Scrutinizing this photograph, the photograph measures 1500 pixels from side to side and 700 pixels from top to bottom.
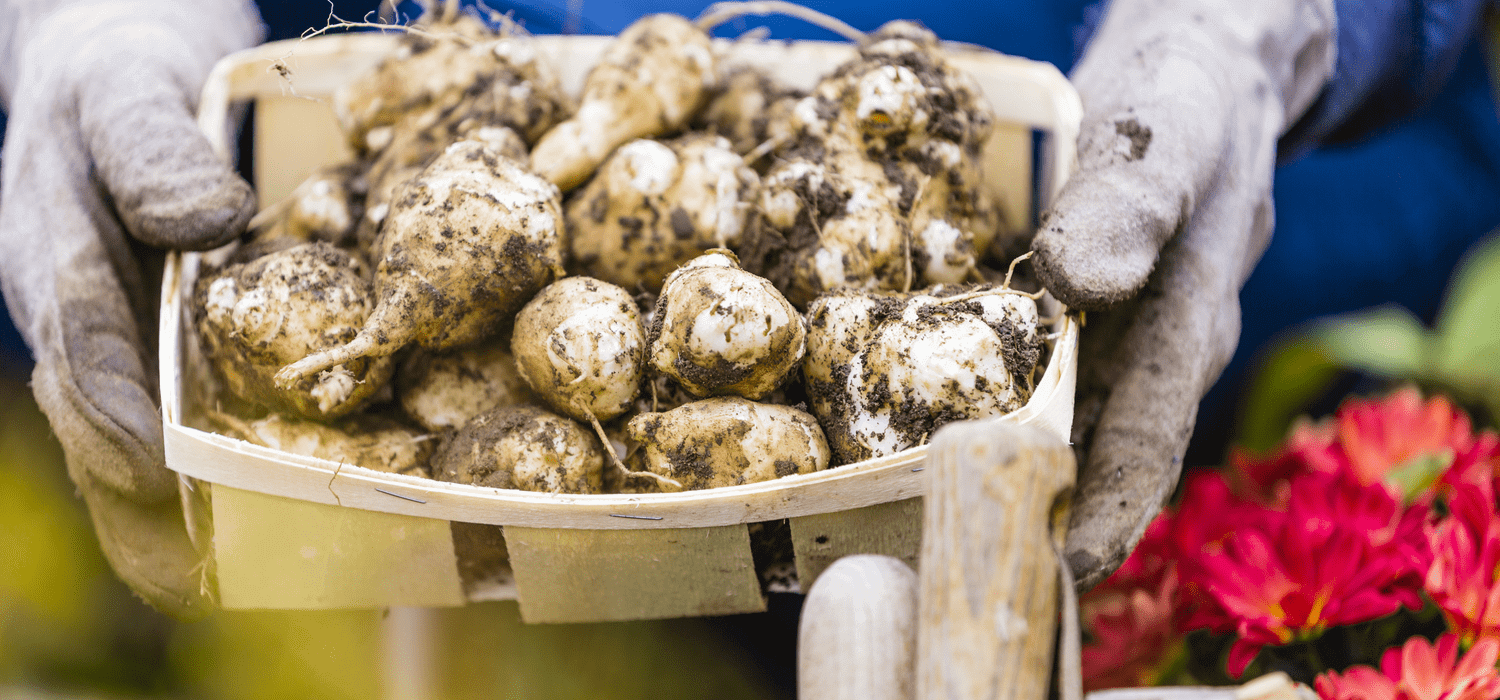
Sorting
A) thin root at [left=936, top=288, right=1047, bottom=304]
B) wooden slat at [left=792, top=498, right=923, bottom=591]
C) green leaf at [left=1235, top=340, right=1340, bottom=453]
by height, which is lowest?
green leaf at [left=1235, top=340, right=1340, bottom=453]

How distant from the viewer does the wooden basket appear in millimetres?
632

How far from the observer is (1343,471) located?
2.83 feet

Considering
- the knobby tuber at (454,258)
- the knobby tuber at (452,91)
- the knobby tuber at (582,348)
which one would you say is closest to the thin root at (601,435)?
the knobby tuber at (582,348)

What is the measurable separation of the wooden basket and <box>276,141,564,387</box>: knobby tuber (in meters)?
0.13

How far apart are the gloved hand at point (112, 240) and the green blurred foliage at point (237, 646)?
0.37 meters

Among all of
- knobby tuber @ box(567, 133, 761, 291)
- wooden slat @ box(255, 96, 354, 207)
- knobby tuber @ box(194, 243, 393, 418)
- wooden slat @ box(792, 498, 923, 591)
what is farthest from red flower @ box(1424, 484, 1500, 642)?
wooden slat @ box(255, 96, 354, 207)

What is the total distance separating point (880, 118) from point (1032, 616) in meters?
0.59

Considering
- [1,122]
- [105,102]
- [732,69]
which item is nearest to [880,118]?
[732,69]

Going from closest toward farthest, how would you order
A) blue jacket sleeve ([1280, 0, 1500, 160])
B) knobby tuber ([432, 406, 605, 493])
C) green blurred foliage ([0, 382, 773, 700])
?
1. knobby tuber ([432, 406, 605, 493])
2. green blurred foliage ([0, 382, 773, 700])
3. blue jacket sleeve ([1280, 0, 1500, 160])

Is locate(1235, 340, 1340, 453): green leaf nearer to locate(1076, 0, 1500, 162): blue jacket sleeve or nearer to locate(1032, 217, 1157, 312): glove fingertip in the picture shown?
locate(1076, 0, 1500, 162): blue jacket sleeve

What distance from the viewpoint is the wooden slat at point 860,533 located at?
2.14 feet

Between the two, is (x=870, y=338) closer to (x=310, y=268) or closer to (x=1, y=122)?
(x=310, y=268)

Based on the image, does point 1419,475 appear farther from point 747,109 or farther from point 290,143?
point 290,143

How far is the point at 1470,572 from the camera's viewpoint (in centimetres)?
71
